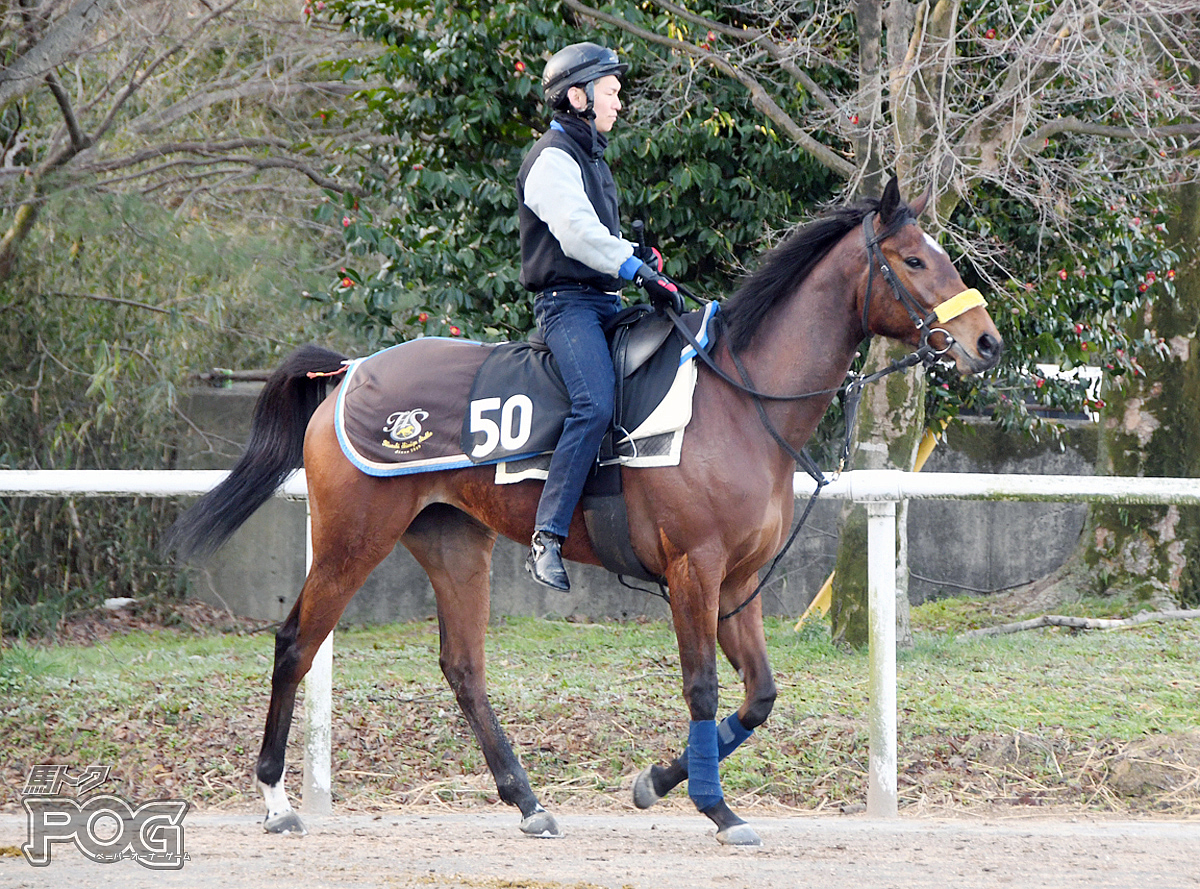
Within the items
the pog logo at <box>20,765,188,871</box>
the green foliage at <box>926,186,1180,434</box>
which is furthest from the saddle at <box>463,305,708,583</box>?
the green foliage at <box>926,186,1180,434</box>

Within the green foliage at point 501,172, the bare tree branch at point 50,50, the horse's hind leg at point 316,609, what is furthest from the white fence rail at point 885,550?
the bare tree branch at point 50,50

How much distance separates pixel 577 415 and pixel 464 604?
1.08 metres

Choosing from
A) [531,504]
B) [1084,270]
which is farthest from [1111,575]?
[531,504]

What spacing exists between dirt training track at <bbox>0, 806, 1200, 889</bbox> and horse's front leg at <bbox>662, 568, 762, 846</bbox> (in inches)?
5.4

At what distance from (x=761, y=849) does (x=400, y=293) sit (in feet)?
16.4

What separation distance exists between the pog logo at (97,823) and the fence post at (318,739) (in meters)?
0.53

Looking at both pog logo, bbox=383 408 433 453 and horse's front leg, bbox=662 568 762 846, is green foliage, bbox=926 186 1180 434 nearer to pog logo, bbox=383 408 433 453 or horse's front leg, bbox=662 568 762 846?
horse's front leg, bbox=662 568 762 846

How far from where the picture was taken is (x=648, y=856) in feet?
13.7

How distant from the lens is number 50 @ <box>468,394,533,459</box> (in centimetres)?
454

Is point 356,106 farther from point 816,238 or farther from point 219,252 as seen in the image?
point 816,238

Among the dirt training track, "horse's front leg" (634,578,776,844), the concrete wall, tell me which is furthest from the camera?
the concrete wall

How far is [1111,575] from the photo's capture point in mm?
9383

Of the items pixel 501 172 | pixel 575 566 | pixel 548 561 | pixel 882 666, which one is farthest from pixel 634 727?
pixel 575 566

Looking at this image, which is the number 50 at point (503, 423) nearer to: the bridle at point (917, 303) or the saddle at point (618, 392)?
the saddle at point (618, 392)
